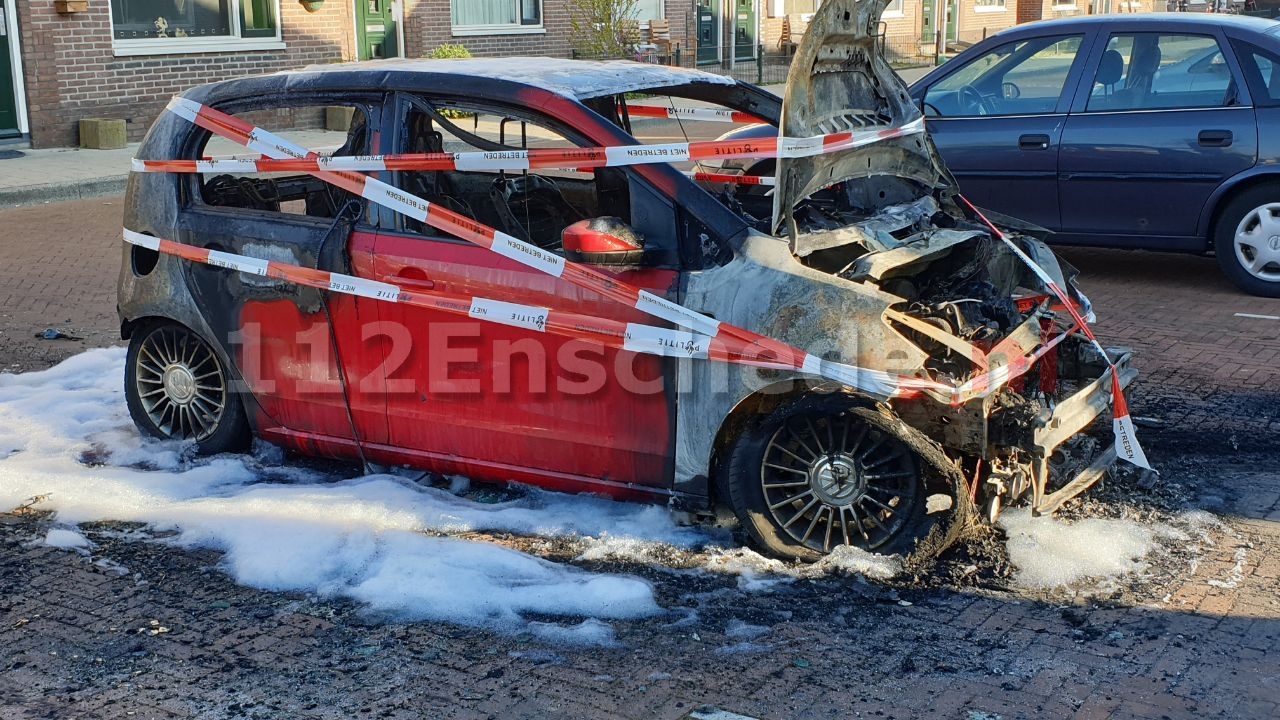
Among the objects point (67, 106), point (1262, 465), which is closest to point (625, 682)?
point (1262, 465)

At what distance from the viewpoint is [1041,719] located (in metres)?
3.81

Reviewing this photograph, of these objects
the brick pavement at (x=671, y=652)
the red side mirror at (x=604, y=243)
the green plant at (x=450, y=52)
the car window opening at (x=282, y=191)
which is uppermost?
the green plant at (x=450, y=52)

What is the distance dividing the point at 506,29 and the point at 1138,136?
48.5ft

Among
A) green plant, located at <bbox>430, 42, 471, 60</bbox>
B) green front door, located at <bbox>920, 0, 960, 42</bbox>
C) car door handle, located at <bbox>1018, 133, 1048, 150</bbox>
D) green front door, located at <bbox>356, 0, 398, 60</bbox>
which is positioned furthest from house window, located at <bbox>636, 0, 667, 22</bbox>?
car door handle, located at <bbox>1018, 133, 1048, 150</bbox>

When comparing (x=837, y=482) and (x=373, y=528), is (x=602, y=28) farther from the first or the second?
(x=837, y=482)

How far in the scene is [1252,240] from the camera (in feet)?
28.8

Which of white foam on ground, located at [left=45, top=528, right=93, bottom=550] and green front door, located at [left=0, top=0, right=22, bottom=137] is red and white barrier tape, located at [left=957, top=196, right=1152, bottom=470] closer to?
white foam on ground, located at [left=45, top=528, right=93, bottom=550]

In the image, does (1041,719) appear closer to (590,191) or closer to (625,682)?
(625,682)

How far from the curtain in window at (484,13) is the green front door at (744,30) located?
21.6 feet

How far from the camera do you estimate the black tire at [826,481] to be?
184 inches

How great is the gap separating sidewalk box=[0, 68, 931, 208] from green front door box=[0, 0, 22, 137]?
33cm

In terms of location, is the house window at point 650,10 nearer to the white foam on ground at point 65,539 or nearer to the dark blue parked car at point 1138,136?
the dark blue parked car at point 1138,136

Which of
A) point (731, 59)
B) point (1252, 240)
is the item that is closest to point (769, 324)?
point (1252, 240)

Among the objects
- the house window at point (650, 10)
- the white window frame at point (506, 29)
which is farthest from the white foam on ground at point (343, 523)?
the house window at point (650, 10)
